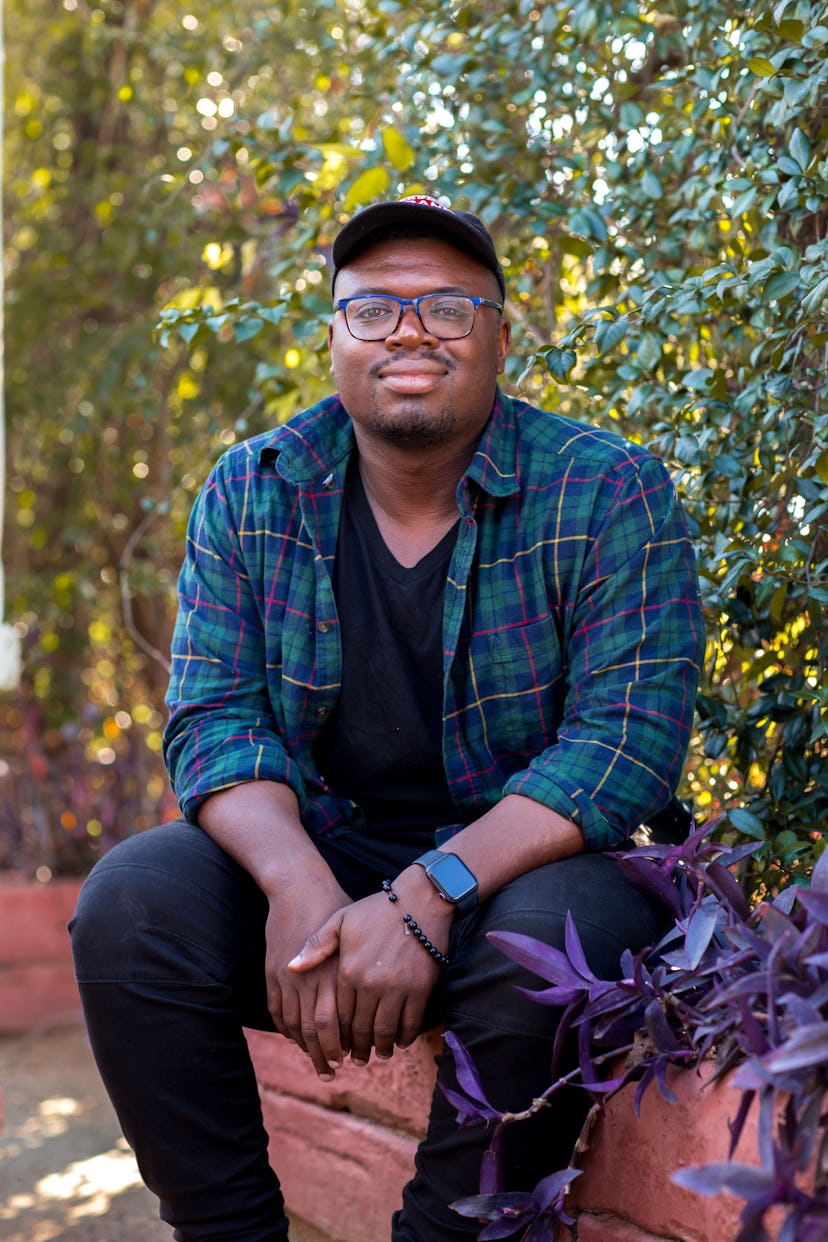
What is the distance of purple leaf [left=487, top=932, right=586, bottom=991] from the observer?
5.82 ft

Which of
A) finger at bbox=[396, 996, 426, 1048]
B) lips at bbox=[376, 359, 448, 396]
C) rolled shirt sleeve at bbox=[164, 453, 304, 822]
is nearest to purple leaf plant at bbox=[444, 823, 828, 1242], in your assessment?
finger at bbox=[396, 996, 426, 1048]

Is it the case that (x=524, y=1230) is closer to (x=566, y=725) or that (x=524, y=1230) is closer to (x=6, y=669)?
(x=566, y=725)

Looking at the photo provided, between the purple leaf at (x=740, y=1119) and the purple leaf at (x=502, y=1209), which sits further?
the purple leaf at (x=502, y=1209)

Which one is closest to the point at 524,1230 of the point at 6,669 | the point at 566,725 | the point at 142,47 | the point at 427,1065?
the point at 427,1065

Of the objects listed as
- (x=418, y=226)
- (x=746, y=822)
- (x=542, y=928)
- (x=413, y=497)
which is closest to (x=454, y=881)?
(x=542, y=928)

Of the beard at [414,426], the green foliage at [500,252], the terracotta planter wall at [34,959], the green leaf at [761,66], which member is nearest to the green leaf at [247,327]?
the green foliage at [500,252]

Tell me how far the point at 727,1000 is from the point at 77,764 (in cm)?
403

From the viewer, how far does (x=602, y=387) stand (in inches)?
116

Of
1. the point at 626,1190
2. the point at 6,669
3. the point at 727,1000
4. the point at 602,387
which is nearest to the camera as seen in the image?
the point at 727,1000

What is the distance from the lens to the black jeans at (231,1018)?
1868 millimetres

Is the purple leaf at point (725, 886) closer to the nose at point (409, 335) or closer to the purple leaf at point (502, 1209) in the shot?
the purple leaf at point (502, 1209)

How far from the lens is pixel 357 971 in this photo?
1.96 meters

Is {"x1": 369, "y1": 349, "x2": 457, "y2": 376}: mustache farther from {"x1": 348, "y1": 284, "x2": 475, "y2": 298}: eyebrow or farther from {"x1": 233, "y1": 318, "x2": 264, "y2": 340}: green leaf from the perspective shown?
{"x1": 233, "y1": 318, "x2": 264, "y2": 340}: green leaf

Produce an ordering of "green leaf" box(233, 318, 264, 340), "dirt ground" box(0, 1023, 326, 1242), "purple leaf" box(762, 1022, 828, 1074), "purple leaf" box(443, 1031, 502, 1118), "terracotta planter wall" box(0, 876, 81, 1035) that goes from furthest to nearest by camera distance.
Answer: "terracotta planter wall" box(0, 876, 81, 1035), "green leaf" box(233, 318, 264, 340), "dirt ground" box(0, 1023, 326, 1242), "purple leaf" box(443, 1031, 502, 1118), "purple leaf" box(762, 1022, 828, 1074)
